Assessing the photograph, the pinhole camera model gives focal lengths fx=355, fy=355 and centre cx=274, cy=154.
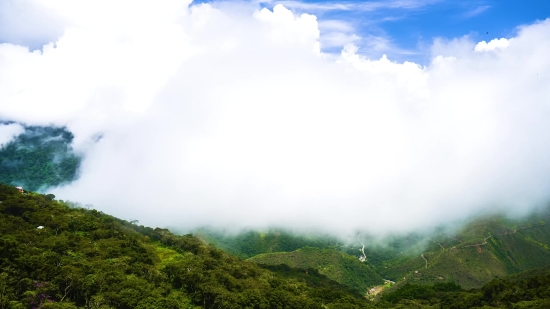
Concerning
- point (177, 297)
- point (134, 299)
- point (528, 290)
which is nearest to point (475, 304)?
point (528, 290)

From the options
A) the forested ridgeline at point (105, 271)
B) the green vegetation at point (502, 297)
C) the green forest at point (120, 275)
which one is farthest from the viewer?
the green vegetation at point (502, 297)

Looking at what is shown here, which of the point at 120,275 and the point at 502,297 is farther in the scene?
the point at 502,297

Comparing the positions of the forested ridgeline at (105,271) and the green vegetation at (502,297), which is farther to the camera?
the green vegetation at (502,297)

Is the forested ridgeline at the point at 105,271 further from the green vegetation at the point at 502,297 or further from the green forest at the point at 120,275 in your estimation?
the green vegetation at the point at 502,297

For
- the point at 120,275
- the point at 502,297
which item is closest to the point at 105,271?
the point at 120,275

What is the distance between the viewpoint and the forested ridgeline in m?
58.0

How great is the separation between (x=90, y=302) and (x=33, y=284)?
29.8 feet

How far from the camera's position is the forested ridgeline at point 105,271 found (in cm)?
5803

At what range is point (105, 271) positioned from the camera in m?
67.1

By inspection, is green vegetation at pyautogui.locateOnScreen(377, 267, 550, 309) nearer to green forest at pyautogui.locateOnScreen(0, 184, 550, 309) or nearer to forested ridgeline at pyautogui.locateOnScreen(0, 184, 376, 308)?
green forest at pyautogui.locateOnScreen(0, 184, 550, 309)

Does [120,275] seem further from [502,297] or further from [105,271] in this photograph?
[502,297]

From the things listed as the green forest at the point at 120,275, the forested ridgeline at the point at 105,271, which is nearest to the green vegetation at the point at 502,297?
the green forest at the point at 120,275

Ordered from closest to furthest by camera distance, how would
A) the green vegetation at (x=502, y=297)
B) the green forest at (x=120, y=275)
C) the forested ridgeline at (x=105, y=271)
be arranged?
the forested ridgeline at (x=105, y=271) → the green forest at (x=120, y=275) → the green vegetation at (x=502, y=297)

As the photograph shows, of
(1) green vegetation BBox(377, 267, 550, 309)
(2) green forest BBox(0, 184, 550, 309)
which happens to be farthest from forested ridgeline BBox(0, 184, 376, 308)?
(1) green vegetation BBox(377, 267, 550, 309)
